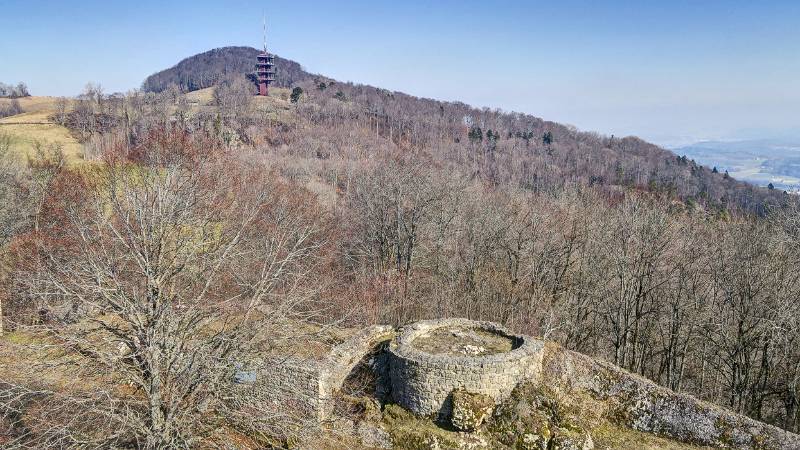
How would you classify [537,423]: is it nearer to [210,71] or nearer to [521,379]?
[521,379]

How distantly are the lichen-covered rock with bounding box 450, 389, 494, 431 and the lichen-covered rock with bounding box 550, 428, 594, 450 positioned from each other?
6.80 ft

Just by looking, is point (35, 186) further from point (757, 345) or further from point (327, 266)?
point (757, 345)

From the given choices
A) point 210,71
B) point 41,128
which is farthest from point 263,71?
point 41,128

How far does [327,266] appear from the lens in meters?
33.6

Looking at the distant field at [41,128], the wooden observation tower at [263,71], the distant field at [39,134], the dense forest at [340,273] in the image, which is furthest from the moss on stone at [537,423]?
the wooden observation tower at [263,71]

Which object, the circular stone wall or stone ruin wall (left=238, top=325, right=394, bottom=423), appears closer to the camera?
stone ruin wall (left=238, top=325, right=394, bottom=423)

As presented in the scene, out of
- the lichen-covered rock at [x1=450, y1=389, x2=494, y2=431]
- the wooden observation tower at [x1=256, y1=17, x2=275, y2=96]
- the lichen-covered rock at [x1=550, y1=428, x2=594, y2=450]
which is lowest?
the lichen-covered rock at [x1=550, y1=428, x2=594, y2=450]

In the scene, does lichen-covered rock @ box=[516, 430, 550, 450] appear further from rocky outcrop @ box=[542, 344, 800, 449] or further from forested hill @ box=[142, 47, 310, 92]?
forested hill @ box=[142, 47, 310, 92]

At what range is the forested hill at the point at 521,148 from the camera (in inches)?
3187

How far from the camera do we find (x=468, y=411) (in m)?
15.4

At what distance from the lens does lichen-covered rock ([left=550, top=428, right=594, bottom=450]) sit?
14.8 meters

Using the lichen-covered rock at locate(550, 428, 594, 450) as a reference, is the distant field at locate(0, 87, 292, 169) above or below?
above

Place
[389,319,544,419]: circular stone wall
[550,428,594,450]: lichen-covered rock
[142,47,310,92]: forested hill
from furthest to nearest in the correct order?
1. [142,47,310,92]: forested hill
2. [389,319,544,419]: circular stone wall
3. [550,428,594,450]: lichen-covered rock

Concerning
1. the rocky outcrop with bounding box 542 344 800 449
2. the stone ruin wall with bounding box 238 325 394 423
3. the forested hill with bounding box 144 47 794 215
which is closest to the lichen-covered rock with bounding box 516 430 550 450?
the rocky outcrop with bounding box 542 344 800 449
